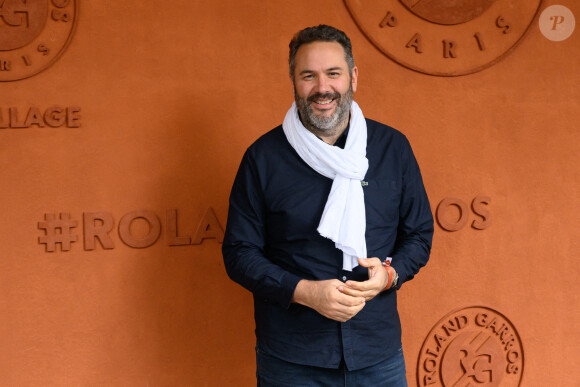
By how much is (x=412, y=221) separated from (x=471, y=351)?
1041 millimetres

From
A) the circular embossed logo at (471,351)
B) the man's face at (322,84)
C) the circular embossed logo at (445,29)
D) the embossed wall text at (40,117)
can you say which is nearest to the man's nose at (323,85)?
the man's face at (322,84)

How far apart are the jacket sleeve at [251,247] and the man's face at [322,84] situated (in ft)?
0.80

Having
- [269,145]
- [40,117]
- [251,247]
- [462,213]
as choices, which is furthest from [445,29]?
[40,117]

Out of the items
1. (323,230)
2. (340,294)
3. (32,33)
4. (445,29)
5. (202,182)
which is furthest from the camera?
(445,29)

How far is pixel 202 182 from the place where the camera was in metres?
2.33

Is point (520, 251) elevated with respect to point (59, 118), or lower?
lower

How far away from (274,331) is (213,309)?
0.63 meters

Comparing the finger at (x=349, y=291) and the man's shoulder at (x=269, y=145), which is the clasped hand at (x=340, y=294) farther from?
the man's shoulder at (x=269, y=145)

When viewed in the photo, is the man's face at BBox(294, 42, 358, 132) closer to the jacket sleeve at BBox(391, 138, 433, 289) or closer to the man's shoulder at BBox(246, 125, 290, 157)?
the man's shoulder at BBox(246, 125, 290, 157)

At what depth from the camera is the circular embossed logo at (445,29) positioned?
2.46m

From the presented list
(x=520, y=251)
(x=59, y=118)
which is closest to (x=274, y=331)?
(x=59, y=118)

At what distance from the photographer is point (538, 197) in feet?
8.64

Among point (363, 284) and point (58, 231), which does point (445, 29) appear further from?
point (58, 231)

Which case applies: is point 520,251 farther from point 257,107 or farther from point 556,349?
point 257,107
